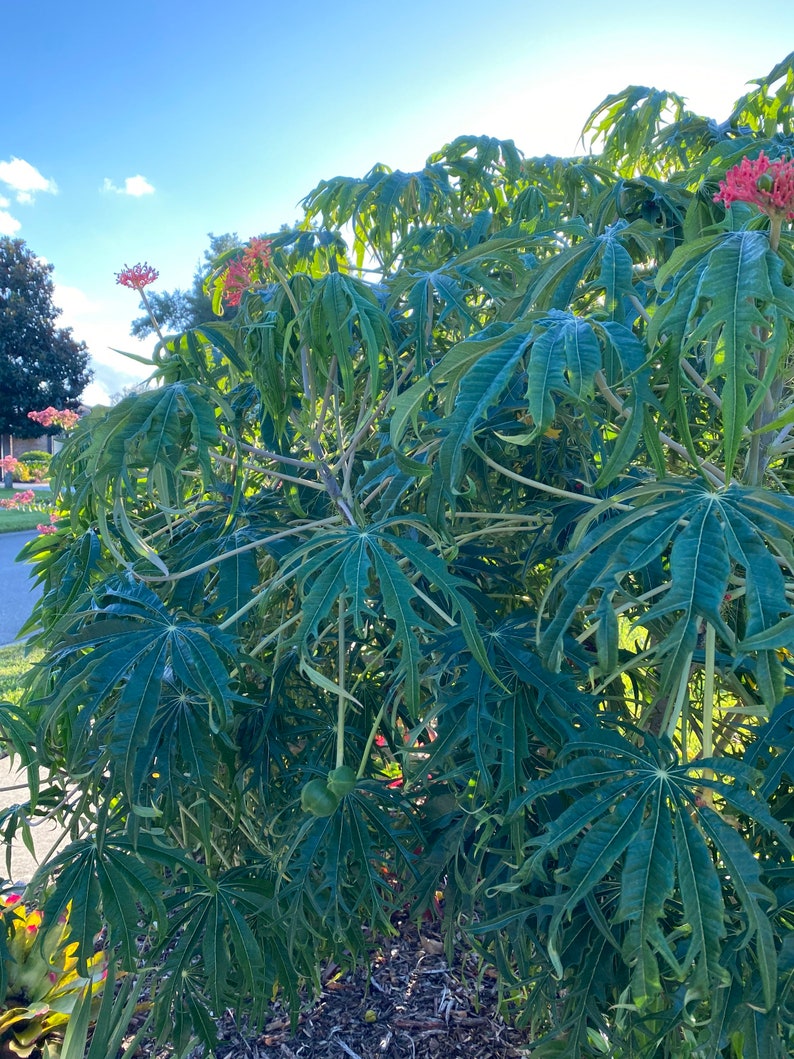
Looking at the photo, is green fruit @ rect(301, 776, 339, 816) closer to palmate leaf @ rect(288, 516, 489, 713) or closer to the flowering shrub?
palmate leaf @ rect(288, 516, 489, 713)

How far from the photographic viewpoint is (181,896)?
1268 mm

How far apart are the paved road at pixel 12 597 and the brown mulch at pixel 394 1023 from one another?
381cm

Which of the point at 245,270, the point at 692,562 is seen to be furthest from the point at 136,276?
the point at 692,562

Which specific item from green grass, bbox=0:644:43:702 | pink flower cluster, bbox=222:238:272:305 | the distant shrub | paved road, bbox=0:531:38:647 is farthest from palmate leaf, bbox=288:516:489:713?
paved road, bbox=0:531:38:647

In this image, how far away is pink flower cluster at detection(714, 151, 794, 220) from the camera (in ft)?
2.21

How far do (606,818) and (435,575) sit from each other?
0.35m

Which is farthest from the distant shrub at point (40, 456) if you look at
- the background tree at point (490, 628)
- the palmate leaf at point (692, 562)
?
the palmate leaf at point (692, 562)

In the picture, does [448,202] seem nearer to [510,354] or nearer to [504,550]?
[504,550]

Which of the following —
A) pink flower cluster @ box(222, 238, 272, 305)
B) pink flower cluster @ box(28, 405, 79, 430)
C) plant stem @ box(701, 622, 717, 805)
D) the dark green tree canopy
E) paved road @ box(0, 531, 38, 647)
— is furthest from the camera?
the dark green tree canopy

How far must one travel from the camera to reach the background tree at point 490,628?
0.73 m

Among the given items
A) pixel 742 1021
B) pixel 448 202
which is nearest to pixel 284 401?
pixel 448 202

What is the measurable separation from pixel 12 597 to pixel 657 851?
7914 mm

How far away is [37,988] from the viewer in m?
1.78

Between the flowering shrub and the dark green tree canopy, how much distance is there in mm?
22355
